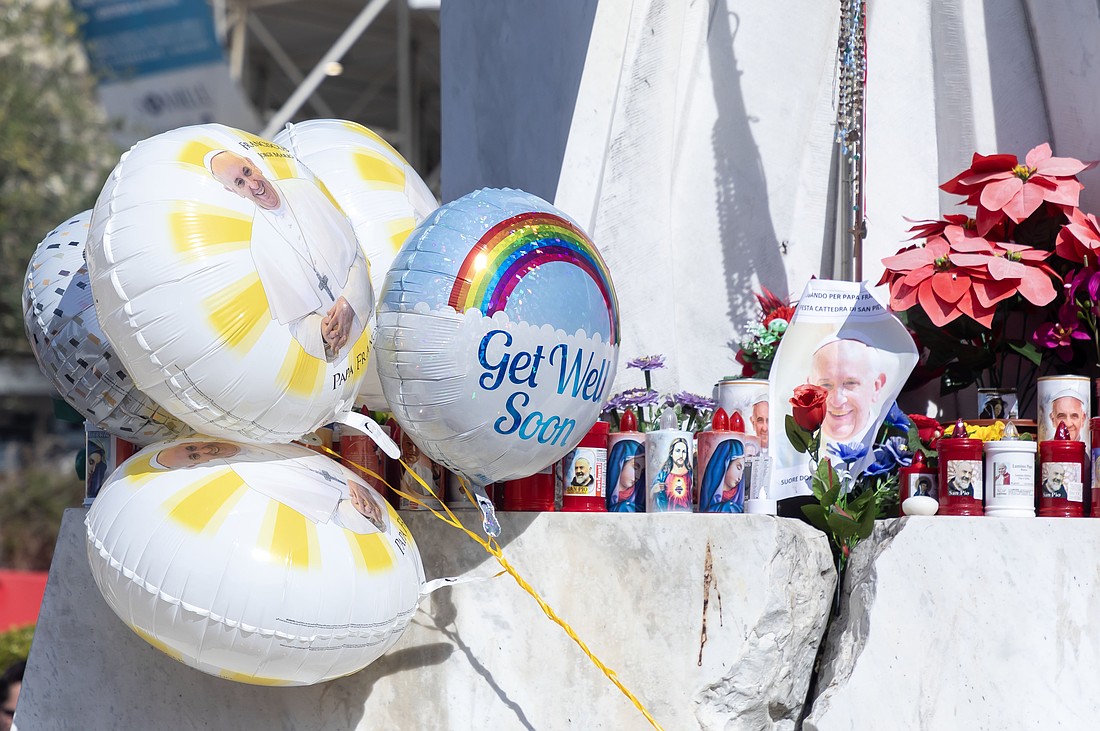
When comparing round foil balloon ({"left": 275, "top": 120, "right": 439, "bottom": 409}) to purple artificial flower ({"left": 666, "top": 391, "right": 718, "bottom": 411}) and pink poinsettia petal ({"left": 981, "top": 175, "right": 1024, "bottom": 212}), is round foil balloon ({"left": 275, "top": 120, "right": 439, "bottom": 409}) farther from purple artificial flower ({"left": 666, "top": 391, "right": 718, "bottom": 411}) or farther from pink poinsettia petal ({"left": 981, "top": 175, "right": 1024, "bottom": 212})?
pink poinsettia petal ({"left": 981, "top": 175, "right": 1024, "bottom": 212})

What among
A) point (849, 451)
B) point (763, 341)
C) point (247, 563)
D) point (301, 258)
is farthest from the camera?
point (763, 341)

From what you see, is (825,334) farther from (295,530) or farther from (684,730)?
(295,530)

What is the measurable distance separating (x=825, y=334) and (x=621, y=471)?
60 cm

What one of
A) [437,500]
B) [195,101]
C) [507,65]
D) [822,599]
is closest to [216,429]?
[437,500]

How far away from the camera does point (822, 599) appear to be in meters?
2.56

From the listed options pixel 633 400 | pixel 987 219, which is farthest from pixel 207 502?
pixel 987 219

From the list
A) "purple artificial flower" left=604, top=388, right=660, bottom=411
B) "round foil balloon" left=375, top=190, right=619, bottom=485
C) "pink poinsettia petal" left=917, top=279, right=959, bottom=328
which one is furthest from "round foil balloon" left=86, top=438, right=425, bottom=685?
"pink poinsettia petal" left=917, top=279, right=959, bottom=328

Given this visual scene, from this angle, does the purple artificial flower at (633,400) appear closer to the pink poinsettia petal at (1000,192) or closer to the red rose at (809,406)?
the red rose at (809,406)

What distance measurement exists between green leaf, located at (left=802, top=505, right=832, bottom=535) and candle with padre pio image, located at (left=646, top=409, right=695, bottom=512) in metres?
0.27

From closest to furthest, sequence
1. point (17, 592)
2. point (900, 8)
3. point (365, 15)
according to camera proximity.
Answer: point (900, 8)
point (17, 592)
point (365, 15)

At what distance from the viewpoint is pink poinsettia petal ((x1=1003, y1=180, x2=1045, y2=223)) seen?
272 centimetres

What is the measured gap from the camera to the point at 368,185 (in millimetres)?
2680

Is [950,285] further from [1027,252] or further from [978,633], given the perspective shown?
[978,633]

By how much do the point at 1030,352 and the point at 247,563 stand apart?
181 centimetres
